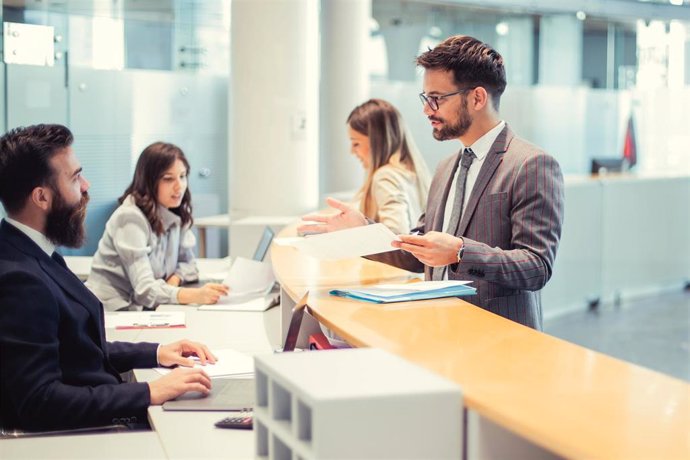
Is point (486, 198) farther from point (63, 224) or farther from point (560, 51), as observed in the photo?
point (560, 51)

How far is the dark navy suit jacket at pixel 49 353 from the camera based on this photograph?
238 centimetres

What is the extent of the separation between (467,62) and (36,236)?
4.66ft

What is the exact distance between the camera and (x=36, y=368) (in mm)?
2387

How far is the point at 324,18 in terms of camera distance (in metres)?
9.09

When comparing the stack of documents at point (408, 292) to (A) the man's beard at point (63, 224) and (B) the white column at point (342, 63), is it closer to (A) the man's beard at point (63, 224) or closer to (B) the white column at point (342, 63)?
(A) the man's beard at point (63, 224)

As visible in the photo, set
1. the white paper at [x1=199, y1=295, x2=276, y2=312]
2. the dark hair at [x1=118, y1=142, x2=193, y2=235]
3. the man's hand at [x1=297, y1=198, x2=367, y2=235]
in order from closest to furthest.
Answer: the man's hand at [x1=297, y1=198, x2=367, y2=235], the white paper at [x1=199, y1=295, x2=276, y2=312], the dark hair at [x1=118, y1=142, x2=193, y2=235]

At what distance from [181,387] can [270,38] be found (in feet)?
12.6

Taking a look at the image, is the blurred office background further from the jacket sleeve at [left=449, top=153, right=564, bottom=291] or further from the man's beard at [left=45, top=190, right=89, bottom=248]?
the man's beard at [left=45, top=190, right=89, bottom=248]

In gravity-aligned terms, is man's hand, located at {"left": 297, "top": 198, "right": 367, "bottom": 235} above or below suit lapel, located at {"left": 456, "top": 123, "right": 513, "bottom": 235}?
below

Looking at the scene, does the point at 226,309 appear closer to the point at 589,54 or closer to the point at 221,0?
the point at 221,0

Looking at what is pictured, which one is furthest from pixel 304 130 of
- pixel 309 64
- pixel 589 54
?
pixel 589 54

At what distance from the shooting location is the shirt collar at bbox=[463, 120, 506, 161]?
3.06 metres

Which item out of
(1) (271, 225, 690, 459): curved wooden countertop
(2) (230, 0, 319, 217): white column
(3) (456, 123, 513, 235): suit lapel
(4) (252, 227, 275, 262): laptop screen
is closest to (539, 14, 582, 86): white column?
(2) (230, 0, 319, 217): white column

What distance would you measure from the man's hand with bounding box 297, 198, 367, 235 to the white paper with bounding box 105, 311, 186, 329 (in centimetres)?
74
